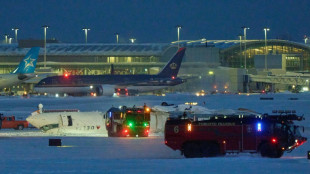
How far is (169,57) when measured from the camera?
14575 centimetres

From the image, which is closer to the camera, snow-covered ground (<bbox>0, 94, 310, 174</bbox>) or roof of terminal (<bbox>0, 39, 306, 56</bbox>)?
snow-covered ground (<bbox>0, 94, 310, 174</bbox>)

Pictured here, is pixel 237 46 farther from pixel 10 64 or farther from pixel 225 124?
pixel 225 124

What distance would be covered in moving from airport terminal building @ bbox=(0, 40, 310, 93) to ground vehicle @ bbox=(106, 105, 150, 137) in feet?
284

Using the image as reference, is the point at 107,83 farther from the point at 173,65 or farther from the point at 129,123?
the point at 129,123

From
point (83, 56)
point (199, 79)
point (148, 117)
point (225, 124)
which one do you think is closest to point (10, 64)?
point (83, 56)

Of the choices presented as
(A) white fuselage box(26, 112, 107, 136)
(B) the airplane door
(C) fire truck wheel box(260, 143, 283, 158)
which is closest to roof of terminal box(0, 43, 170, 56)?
(A) white fuselage box(26, 112, 107, 136)

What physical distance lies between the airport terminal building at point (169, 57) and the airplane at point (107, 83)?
19.0 m

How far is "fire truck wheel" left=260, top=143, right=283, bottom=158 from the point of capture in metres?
27.3

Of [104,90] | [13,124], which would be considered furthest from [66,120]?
[104,90]

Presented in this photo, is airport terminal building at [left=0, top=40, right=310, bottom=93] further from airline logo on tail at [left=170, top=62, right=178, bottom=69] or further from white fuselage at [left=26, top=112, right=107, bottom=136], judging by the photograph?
white fuselage at [left=26, top=112, right=107, bottom=136]

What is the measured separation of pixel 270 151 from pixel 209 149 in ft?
8.02

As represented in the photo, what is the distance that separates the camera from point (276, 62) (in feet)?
437

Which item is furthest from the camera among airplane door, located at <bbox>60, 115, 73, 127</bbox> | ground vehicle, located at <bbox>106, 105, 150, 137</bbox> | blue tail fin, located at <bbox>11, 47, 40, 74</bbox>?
blue tail fin, located at <bbox>11, 47, 40, 74</bbox>

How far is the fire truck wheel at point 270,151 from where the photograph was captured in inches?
1073
